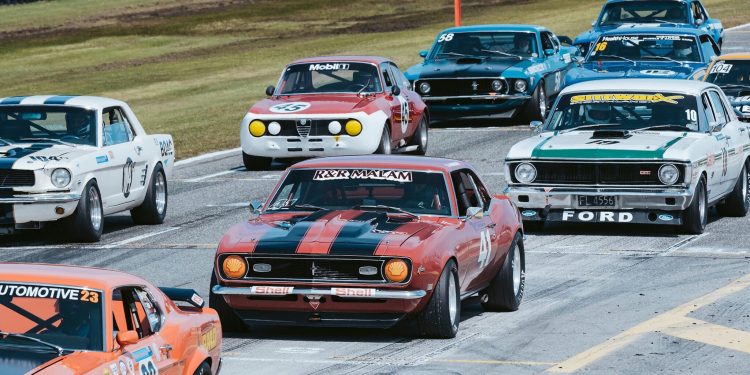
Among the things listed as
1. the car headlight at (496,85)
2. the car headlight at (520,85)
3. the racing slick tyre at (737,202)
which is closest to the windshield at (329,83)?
the car headlight at (496,85)

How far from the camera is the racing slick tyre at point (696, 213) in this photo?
16.4 meters

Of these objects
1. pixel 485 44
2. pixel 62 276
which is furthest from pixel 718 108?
pixel 62 276

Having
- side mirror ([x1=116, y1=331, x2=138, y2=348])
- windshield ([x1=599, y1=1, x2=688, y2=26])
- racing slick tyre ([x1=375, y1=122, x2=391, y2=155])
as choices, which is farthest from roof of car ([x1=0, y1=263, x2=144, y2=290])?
windshield ([x1=599, y1=1, x2=688, y2=26])

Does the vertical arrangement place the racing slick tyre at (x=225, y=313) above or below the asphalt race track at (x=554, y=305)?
above

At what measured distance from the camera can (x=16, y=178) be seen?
16.0m

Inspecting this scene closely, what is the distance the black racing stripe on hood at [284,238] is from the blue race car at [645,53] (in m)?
13.9

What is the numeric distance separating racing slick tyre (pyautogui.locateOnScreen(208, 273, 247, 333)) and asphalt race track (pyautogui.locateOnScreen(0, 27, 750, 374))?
0.13m

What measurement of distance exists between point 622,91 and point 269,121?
6.15 m

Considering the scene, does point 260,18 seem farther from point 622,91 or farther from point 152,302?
point 152,302

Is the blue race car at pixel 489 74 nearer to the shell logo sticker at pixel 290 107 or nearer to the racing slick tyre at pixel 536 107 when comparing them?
the racing slick tyre at pixel 536 107

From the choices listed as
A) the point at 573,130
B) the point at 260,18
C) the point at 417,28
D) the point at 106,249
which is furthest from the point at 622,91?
the point at 260,18

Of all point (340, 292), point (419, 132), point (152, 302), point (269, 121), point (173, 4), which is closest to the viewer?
point (152, 302)

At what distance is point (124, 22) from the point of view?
188 feet

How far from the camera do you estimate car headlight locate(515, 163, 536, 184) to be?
1659 cm
